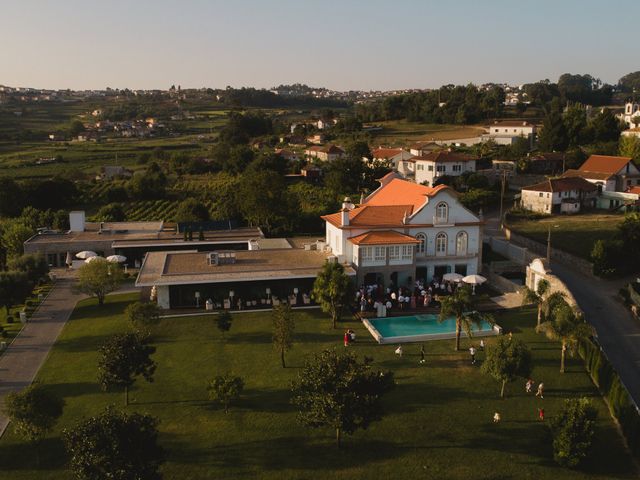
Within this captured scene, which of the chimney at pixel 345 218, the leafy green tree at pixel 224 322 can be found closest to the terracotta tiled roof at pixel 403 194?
the chimney at pixel 345 218

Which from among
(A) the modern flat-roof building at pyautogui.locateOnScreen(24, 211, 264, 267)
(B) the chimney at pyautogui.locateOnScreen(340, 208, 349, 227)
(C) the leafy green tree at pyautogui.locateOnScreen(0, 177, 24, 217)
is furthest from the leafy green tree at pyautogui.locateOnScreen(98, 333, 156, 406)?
(C) the leafy green tree at pyautogui.locateOnScreen(0, 177, 24, 217)

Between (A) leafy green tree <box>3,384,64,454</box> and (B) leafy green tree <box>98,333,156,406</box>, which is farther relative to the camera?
(B) leafy green tree <box>98,333,156,406</box>

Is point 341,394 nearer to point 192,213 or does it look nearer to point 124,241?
point 124,241

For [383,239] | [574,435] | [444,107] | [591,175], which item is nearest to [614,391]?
[574,435]

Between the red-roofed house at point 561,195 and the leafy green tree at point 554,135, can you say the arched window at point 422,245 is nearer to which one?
the red-roofed house at point 561,195

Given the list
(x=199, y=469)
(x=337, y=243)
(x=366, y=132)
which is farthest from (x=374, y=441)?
(x=366, y=132)

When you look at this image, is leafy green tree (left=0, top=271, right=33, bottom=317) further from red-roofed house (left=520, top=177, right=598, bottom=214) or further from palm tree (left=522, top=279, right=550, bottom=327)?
red-roofed house (left=520, top=177, right=598, bottom=214)

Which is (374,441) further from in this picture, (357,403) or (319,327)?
(319,327)
